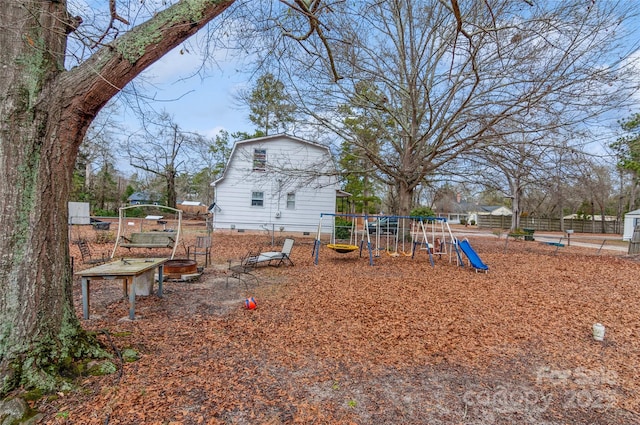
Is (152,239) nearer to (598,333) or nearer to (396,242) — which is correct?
(396,242)

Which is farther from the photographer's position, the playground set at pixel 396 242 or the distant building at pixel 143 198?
the distant building at pixel 143 198

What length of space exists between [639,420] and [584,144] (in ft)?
27.7

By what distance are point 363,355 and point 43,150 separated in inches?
157

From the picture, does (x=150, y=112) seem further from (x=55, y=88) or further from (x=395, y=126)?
(x=395, y=126)

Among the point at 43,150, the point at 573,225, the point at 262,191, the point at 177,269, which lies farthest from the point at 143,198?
the point at 573,225

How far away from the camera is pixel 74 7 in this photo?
330 centimetres

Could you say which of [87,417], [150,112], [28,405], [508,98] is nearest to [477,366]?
[87,417]

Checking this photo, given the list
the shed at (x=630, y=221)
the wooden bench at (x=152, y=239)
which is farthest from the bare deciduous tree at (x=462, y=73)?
the shed at (x=630, y=221)

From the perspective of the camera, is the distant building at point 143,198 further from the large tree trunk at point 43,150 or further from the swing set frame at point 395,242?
the large tree trunk at point 43,150

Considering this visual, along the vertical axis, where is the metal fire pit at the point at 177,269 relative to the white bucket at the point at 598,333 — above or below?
above

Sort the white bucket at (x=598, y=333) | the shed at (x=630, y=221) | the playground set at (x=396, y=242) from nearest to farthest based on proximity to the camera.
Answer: the white bucket at (x=598, y=333), the playground set at (x=396, y=242), the shed at (x=630, y=221)

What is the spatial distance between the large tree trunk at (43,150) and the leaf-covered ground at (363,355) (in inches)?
21.5

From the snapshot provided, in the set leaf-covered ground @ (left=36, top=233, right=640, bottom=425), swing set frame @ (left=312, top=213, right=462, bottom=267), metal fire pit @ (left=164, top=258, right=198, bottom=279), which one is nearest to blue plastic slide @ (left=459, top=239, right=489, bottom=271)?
swing set frame @ (left=312, top=213, right=462, bottom=267)

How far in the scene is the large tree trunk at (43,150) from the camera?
277 cm
